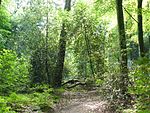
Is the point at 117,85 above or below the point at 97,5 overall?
below

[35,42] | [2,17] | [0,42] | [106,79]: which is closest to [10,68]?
[106,79]

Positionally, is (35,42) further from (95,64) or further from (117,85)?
(117,85)

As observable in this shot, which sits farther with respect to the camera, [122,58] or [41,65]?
[41,65]

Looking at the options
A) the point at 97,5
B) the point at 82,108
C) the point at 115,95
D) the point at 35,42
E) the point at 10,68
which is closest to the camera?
the point at 10,68

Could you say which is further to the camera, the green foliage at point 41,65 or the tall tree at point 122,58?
the green foliage at point 41,65

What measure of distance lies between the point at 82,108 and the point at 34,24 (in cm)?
1043

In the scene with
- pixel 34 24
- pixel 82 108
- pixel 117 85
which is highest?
pixel 34 24

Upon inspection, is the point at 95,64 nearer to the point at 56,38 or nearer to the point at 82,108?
the point at 56,38

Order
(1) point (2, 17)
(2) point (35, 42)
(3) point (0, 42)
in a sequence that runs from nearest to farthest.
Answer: (2) point (35, 42), (3) point (0, 42), (1) point (2, 17)

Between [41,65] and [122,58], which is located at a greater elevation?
[122,58]

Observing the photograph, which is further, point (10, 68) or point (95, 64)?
point (95, 64)

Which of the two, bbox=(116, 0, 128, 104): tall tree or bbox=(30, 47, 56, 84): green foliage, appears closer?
bbox=(116, 0, 128, 104): tall tree

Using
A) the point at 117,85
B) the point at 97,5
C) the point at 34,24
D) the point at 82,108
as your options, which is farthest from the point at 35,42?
the point at 117,85

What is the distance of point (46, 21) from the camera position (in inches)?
812
